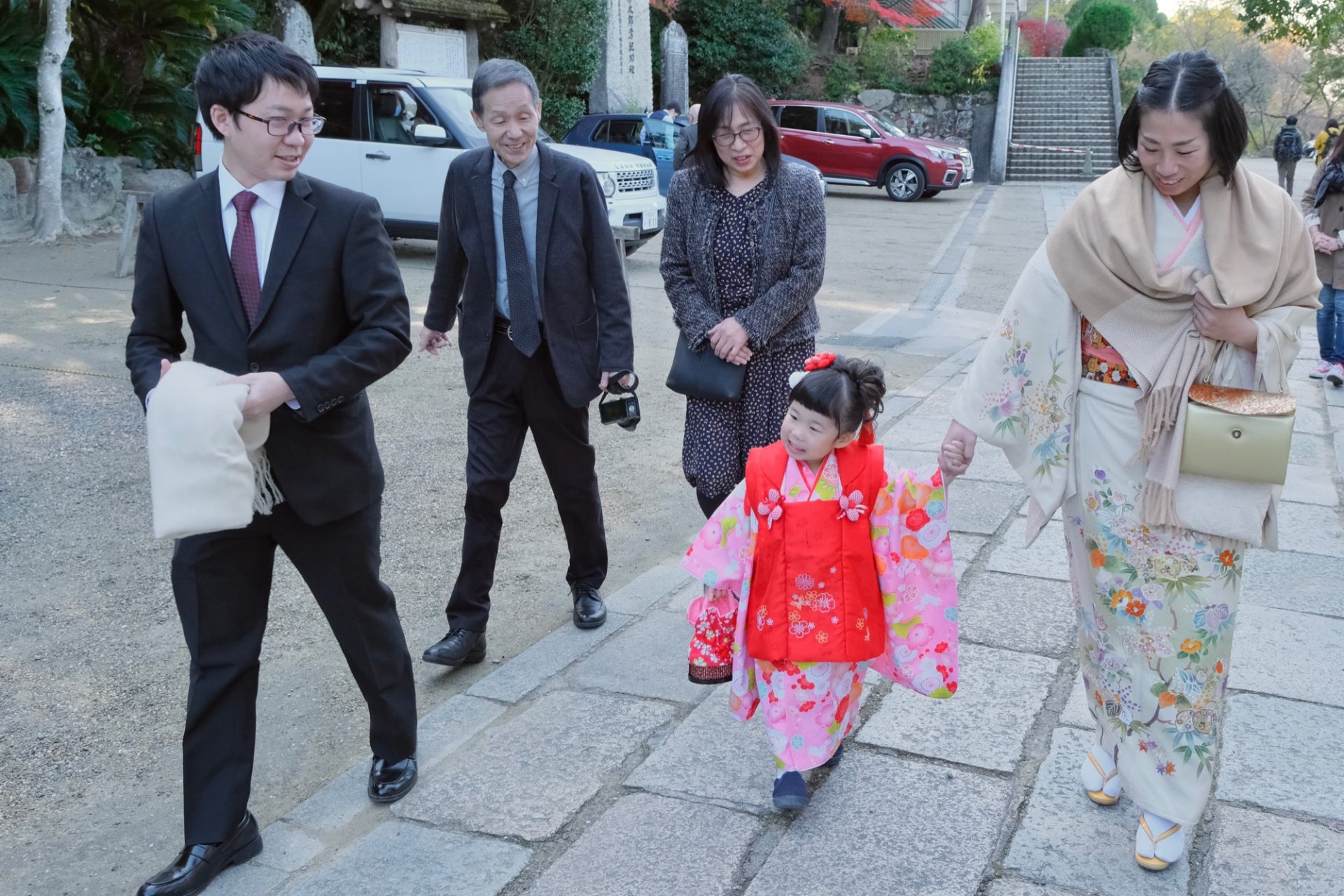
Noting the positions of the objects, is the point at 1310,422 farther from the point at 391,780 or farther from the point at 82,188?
the point at 82,188

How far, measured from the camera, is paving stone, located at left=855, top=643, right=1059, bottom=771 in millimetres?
3010

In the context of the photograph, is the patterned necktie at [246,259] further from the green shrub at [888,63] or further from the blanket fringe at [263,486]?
the green shrub at [888,63]

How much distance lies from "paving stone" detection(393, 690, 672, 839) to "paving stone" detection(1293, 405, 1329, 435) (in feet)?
14.3

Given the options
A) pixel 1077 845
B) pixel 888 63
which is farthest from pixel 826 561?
pixel 888 63

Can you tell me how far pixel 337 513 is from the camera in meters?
2.58

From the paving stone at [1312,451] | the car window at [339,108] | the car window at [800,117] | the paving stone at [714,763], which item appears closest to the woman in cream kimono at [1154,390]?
the paving stone at [714,763]

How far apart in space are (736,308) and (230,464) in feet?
5.37

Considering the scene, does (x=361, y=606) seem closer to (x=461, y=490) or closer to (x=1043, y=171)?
(x=461, y=490)

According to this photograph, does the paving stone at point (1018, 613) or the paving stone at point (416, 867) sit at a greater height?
the paving stone at point (1018, 613)

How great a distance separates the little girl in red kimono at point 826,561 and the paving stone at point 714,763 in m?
0.16

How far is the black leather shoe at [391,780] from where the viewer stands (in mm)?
2840

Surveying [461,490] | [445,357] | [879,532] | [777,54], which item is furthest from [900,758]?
[777,54]

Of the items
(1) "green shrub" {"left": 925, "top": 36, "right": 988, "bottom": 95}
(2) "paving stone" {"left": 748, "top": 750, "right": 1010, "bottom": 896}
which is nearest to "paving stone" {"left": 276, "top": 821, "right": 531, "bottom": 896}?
(2) "paving stone" {"left": 748, "top": 750, "right": 1010, "bottom": 896}

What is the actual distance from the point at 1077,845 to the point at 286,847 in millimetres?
1737
